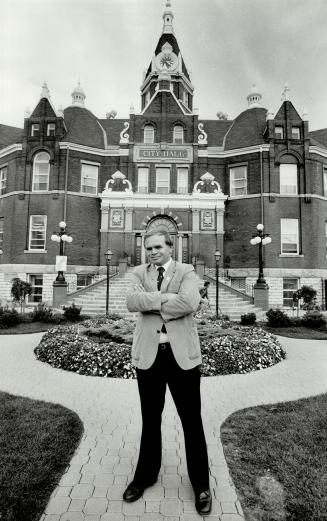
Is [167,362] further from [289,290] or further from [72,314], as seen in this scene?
[289,290]

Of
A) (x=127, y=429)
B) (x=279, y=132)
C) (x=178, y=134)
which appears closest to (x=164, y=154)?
(x=178, y=134)

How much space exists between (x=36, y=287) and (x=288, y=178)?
19.9 metres

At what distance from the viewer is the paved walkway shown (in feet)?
9.53

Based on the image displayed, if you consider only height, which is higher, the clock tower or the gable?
the clock tower

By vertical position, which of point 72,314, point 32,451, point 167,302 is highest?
point 167,302

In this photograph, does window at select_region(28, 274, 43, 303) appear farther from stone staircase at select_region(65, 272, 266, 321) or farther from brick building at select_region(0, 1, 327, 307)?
stone staircase at select_region(65, 272, 266, 321)

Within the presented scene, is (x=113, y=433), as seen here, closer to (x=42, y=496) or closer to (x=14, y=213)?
(x=42, y=496)

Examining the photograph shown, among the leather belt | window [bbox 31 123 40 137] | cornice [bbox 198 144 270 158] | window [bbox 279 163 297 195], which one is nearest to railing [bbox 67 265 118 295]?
cornice [bbox 198 144 270 158]

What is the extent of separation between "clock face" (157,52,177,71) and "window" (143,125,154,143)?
32.8 feet

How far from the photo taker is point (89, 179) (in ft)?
84.8

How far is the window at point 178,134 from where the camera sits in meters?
26.4

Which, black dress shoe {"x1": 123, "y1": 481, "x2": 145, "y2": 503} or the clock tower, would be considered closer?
black dress shoe {"x1": 123, "y1": 481, "x2": 145, "y2": 503}

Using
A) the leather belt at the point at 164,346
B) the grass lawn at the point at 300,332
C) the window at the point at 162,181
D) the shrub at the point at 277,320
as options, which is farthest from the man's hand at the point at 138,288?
the window at the point at 162,181

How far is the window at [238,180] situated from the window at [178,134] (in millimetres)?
4499
